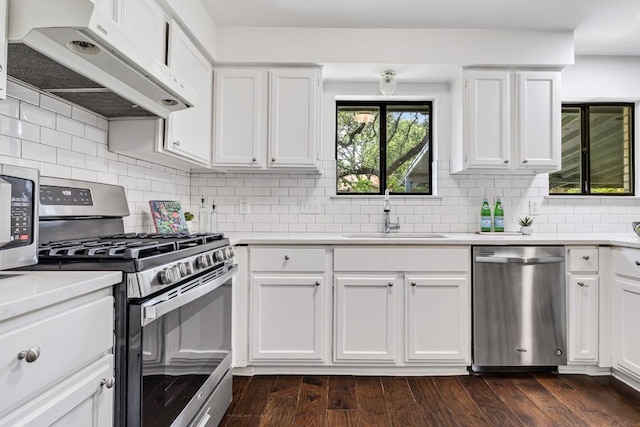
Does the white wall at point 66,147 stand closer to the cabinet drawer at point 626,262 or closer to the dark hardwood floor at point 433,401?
the dark hardwood floor at point 433,401

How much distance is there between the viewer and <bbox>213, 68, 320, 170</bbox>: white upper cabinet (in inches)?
106

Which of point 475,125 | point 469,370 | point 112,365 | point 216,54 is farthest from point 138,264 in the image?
point 475,125

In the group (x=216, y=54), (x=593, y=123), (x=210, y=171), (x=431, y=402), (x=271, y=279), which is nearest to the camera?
(x=431, y=402)

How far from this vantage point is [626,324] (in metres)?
2.31

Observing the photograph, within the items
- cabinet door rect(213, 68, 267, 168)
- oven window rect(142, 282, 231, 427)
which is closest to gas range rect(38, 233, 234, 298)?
oven window rect(142, 282, 231, 427)

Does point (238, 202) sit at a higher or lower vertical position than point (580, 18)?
lower

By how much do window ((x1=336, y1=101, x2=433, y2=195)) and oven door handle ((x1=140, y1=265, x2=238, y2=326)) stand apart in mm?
1805

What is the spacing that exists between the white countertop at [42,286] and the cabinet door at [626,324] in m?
2.71

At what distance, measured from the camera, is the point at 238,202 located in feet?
9.93

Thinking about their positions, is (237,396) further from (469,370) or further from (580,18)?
(580,18)

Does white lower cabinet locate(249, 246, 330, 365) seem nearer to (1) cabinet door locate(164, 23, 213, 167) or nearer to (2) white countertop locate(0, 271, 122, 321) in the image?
(1) cabinet door locate(164, 23, 213, 167)

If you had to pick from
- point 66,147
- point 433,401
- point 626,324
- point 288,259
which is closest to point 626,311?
point 626,324

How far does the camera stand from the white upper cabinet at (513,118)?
2.71 m

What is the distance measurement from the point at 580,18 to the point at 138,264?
3.03 meters
